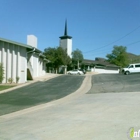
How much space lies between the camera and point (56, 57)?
54.5 metres

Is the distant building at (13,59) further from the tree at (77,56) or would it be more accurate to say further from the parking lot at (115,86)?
the tree at (77,56)

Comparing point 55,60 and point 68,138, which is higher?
point 55,60

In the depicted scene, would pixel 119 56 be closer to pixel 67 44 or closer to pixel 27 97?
pixel 67 44

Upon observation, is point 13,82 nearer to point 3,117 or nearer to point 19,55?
point 19,55

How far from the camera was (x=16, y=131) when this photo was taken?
247 inches

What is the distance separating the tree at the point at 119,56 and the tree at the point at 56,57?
1191 inches

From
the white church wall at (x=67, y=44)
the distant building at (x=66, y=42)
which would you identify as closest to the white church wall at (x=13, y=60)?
the distant building at (x=66, y=42)

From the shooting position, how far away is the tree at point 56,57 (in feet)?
177

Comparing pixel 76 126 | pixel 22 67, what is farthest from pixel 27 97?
pixel 22 67

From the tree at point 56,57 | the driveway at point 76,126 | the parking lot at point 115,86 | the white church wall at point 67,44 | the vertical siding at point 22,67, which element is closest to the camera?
the driveway at point 76,126

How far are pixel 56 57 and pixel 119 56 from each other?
113 feet

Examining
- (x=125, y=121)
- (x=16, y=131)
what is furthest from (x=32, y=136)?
(x=125, y=121)

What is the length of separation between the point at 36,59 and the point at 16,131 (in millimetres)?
24832

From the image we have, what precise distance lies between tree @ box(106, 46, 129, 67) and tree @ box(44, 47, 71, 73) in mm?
30252
